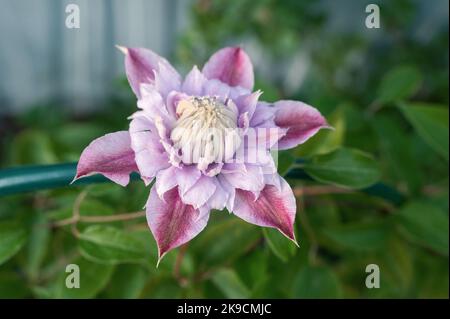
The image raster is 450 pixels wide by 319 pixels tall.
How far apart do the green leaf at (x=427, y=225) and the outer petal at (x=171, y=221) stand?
0.34m

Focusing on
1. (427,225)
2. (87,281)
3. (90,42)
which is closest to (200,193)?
(87,281)

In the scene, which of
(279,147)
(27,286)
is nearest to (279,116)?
(279,147)

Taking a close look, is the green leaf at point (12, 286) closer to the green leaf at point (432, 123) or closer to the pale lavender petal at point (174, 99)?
the pale lavender petal at point (174, 99)

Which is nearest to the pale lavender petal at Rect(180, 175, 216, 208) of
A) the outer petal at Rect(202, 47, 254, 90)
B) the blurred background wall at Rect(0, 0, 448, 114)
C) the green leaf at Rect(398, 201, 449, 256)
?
the outer petal at Rect(202, 47, 254, 90)

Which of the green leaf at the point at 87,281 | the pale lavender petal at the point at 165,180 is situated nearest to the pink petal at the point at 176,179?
the pale lavender petal at the point at 165,180

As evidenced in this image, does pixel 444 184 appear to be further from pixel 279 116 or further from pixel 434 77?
pixel 434 77

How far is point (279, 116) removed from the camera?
457 millimetres

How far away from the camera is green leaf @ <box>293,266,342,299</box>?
63cm

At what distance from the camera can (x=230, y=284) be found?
606 mm

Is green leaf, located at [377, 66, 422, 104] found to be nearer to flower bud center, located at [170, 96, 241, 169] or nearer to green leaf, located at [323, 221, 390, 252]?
green leaf, located at [323, 221, 390, 252]

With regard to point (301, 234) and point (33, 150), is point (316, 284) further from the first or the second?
point (33, 150)

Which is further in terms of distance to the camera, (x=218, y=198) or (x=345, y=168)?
(x=345, y=168)

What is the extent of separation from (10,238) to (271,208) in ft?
0.91

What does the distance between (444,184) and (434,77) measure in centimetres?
72
